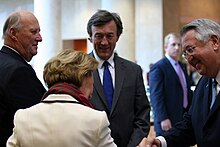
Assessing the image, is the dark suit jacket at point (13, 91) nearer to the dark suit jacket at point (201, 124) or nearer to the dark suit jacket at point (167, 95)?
the dark suit jacket at point (201, 124)

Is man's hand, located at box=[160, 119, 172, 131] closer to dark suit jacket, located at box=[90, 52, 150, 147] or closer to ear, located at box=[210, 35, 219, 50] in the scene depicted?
dark suit jacket, located at box=[90, 52, 150, 147]

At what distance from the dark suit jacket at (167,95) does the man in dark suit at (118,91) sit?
2059 mm

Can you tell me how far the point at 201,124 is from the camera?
2.64 meters

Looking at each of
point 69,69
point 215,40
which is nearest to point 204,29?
point 215,40

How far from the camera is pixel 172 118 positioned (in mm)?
5273

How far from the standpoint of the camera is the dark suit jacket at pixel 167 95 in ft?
17.2

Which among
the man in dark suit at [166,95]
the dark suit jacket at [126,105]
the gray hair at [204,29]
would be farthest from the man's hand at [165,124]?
the gray hair at [204,29]

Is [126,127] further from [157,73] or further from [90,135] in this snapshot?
[157,73]

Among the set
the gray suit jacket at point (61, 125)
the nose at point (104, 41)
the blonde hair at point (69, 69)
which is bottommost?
the gray suit jacket at point (61, 125)

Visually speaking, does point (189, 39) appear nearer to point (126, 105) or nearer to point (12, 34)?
point (126, 105)

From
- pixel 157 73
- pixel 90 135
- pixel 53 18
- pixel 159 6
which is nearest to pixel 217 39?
pixel 90 135

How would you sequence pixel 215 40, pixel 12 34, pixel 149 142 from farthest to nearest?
Answer: pixel 12 34
pixel 149 142
pixel 215 40

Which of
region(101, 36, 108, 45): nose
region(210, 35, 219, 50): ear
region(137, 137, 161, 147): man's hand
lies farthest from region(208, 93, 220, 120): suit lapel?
region(101, 36, 108, 45): nose

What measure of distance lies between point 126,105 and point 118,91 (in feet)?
0.39
